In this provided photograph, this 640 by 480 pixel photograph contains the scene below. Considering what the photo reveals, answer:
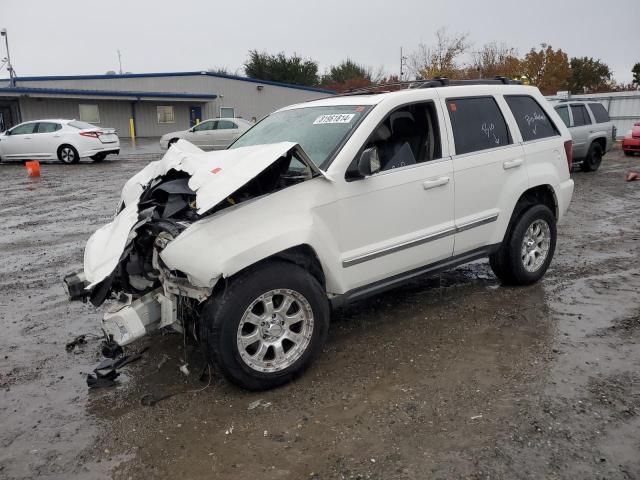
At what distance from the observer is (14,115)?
32.3 metres

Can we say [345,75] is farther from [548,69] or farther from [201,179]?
[201,179]

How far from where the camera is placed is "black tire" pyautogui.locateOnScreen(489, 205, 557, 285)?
5.18 m

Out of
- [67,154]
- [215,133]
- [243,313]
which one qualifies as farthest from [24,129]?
[243,313]

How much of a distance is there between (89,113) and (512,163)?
113ft

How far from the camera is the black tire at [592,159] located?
581 inches

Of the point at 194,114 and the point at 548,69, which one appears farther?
the point at 548,69

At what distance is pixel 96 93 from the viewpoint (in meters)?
33.7

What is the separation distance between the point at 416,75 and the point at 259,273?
48598 millimetres

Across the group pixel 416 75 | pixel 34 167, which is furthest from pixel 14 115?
pixel 416 75

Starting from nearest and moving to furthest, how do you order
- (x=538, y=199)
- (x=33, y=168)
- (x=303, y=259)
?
(x=303, y=259) < (x=538, y=199) < (x=33, y=168)

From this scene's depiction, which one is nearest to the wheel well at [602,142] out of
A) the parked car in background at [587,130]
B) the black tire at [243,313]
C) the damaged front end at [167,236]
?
the parked car in background at [587,130]

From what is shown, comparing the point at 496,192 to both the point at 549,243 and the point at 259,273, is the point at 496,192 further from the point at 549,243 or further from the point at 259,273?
the point at 259,273

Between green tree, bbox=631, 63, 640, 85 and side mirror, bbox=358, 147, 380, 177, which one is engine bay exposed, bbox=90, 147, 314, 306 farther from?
green tree, bbox=631, 63, 640, 85

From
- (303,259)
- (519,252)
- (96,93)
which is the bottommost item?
(519,252)
